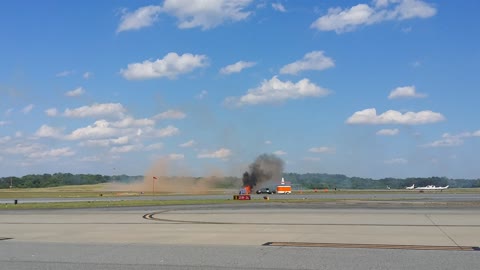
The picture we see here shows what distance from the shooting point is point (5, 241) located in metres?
18.2

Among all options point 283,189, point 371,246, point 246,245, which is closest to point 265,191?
point 283,189

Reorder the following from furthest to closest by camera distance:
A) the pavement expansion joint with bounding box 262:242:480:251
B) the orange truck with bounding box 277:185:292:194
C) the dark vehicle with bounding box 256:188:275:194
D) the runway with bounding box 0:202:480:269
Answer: the dark vehicle with bounding box 256:188:275:194
the orange truck with bounding box 277:185:292:194
the pavement expansion joint with bounding box 262:242:480:251
the runway with bounding box 0:202:480:269

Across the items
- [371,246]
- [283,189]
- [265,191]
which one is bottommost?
[371,246]

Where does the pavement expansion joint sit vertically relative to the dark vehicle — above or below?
below

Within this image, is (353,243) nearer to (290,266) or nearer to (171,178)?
(290,266)

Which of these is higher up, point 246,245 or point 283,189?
point 283,189

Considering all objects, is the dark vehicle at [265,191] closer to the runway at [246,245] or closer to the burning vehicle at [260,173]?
the burning vehicle at [260,173]

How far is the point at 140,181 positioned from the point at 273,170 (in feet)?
112

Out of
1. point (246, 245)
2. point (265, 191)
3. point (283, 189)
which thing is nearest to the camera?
point (246, 245)

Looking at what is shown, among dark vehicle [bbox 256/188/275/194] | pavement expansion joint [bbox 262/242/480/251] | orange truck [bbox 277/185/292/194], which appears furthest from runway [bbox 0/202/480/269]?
dark vehicle [bbox 256/188/275/194]

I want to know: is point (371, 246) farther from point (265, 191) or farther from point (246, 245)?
point (265, 191)

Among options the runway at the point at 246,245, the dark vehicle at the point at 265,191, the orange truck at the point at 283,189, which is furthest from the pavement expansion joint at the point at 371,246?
the dark vehicle at the point at 265,191

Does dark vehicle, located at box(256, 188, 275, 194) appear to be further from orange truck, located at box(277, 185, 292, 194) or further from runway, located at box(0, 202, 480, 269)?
runway, located at box(0, 202, 480, 269)

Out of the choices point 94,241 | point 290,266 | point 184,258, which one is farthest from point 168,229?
point 290,266
